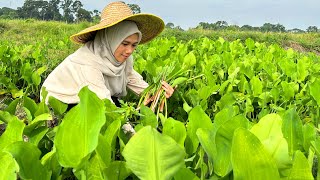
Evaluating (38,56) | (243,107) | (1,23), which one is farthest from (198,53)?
(1,23)

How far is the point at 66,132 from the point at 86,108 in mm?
76

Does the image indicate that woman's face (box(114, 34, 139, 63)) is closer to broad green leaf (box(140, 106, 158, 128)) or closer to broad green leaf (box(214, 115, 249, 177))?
broad green leaf (box(140, 106, 158, 128))

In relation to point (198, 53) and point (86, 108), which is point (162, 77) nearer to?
point (86, 108)

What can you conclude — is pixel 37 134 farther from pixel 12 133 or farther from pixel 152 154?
pixel 152 154

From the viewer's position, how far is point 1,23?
46.7 ft

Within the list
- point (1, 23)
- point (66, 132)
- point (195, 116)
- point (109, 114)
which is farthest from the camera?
point (1, 23)

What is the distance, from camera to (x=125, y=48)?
2953 mm

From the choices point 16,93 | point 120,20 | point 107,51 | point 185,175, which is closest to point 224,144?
point 185,175

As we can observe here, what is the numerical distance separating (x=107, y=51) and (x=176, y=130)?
5.31 feet

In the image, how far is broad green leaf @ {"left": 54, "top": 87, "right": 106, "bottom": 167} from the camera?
1.09 meters

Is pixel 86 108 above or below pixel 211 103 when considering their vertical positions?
above

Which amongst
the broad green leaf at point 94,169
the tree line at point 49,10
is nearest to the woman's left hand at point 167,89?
the broad green leaf at point 94,169

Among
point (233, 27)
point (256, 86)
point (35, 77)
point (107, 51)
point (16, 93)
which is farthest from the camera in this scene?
point (233, 27)

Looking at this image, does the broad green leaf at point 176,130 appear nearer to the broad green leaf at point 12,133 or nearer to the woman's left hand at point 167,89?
the broad green leaf at point 12,133
